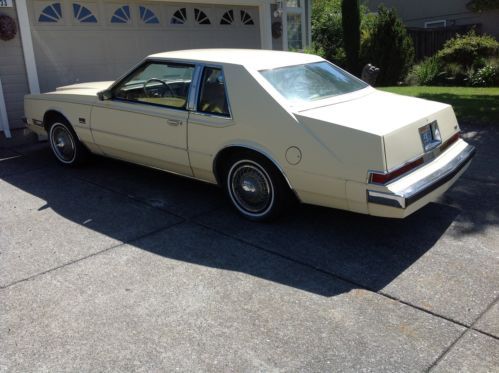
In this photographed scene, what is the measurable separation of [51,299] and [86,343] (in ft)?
2.23

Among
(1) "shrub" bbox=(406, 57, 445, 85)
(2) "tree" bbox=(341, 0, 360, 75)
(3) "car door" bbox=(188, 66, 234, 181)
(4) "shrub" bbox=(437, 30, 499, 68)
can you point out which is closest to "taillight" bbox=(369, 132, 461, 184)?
(3) "car door" bbox=(188, 66, 234, 181)

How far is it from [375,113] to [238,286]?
6.22 ft

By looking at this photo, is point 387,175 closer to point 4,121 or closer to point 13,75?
point 4,121

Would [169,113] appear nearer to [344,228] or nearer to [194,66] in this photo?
[194,66]

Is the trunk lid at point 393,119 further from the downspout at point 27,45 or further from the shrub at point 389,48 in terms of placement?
the shrub at point 389,48

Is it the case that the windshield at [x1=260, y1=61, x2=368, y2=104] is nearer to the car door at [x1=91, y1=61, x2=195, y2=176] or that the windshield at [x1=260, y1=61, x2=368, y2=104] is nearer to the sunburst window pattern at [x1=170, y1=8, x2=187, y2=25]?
the car door at [x1=91, y1=61, x2=195, y2=176]

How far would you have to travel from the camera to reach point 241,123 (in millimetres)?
4785

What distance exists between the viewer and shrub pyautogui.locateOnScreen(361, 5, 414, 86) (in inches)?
653

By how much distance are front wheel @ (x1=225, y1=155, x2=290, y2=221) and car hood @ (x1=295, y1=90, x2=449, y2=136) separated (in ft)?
2.05

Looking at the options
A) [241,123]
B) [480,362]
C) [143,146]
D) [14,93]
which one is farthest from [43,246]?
[14,93]

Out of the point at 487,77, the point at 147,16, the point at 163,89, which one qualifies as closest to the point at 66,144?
the point at 163,89

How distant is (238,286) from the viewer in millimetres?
3893

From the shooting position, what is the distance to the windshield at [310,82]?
15.9 ft

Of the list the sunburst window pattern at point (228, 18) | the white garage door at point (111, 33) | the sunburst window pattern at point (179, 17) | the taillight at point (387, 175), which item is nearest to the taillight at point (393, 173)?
the taillight at point (387, 175)
